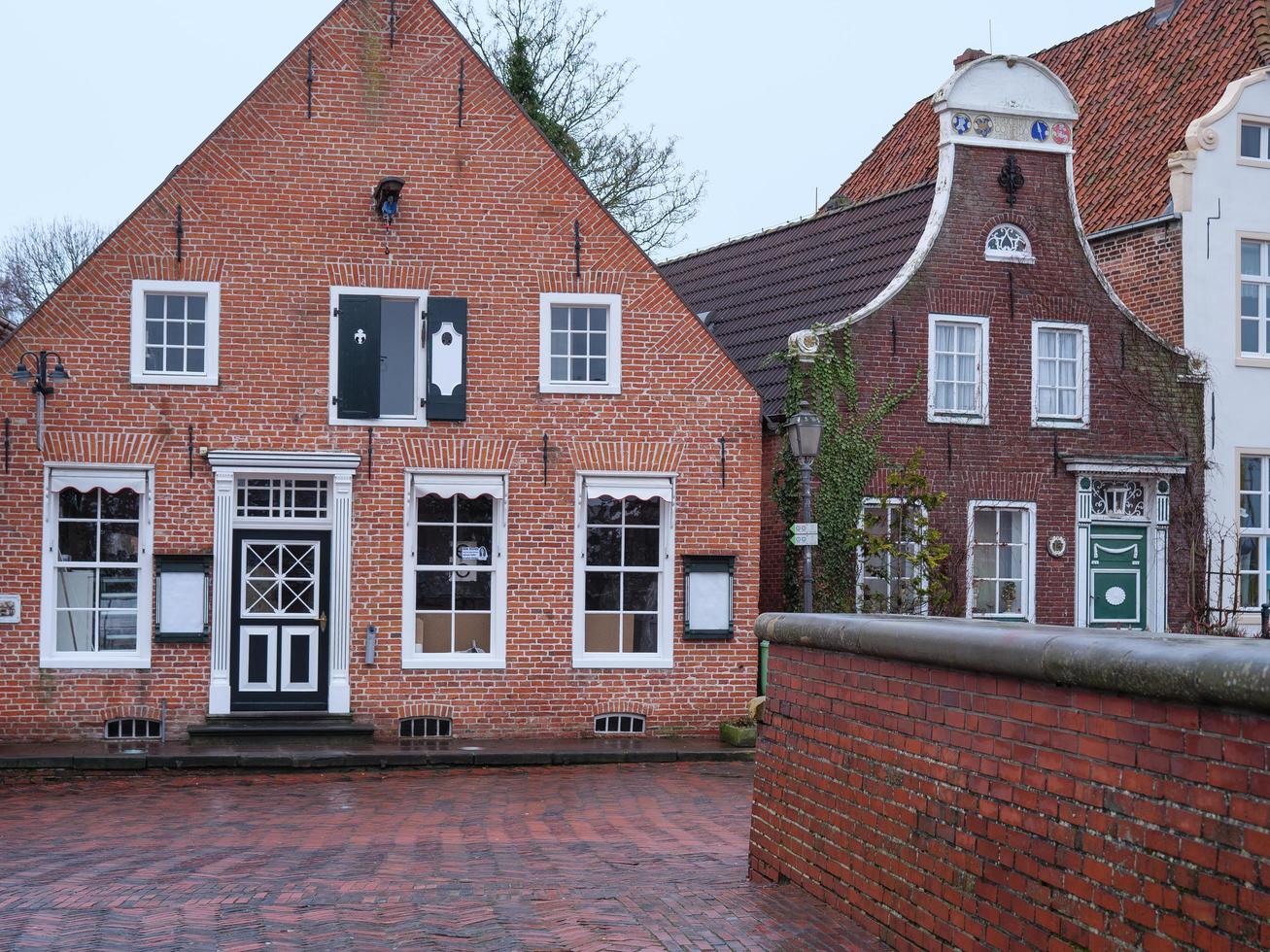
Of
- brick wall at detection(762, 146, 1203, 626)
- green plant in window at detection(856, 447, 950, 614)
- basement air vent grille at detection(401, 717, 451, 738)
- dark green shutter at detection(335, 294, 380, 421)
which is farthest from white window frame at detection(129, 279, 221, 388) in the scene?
green plant in window at detection(856, 447, 950, 614)

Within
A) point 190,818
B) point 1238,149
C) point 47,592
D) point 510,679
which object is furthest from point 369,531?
point 1238,149

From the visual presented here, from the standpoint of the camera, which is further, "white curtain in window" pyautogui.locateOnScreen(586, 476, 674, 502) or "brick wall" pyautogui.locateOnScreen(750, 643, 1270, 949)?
"white curtain in window" pyautogui.locateOnScreen(586, 476, 674, 502)

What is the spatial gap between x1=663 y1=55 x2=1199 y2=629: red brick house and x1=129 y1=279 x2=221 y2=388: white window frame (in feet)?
23.3

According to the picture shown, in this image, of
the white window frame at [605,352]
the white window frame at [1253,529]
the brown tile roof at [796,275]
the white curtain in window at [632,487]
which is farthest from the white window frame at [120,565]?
the white window frame at [1253,529]

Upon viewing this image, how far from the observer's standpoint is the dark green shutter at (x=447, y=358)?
1917cm

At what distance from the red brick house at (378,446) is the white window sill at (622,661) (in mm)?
36

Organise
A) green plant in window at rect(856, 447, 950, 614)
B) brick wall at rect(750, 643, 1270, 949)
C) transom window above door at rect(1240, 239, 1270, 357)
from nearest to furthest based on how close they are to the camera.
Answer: brick wall at rect(750, 643, 1270, 949), green plant in window at rect(856, 447, 950, 614), transom window above door at rect(1240, 239, 1270, 357)

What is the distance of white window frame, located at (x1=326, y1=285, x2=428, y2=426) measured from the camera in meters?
18.9

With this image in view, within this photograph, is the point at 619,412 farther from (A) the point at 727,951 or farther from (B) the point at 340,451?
(A) the point at 727,951

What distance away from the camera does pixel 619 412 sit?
771 inches

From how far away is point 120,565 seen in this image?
60.8ft

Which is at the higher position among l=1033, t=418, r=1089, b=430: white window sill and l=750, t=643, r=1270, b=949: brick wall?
l=1033, t=418, r=1089, b=430: white window sill

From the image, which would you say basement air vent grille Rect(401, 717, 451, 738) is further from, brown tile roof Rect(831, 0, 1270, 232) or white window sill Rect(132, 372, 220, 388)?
brown tile roof Rect(831, 0, 1270, 232)

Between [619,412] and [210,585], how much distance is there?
5053mm
